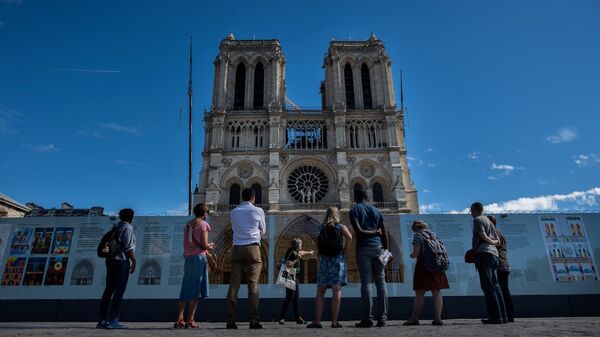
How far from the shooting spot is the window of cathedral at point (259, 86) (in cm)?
2955

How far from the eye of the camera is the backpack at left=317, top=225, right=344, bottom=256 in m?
5.27

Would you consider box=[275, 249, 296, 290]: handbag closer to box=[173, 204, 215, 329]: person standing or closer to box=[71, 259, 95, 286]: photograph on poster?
box=[173, 204, 215, 329]: person standing

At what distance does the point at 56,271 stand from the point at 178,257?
2.86 meters

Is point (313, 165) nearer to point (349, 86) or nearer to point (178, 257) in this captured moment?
point (349, 86)

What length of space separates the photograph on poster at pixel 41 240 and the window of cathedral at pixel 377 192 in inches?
776

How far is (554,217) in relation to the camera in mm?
9930

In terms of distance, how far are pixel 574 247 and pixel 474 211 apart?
572 cm

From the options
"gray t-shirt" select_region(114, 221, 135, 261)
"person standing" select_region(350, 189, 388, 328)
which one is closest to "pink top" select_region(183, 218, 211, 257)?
"gray t-shirt" select_region(114, 221, 135, 261)

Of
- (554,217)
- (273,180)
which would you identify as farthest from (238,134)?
(554,217)

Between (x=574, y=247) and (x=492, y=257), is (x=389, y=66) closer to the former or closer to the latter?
(x=574, y=247)

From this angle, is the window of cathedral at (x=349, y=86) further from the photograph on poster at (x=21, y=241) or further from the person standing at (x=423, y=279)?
the person standing at (x=423, y=279)

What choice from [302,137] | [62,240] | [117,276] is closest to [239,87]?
[302,137]

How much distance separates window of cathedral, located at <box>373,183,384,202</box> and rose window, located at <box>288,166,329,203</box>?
3.20 metres

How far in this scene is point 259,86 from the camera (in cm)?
3017
